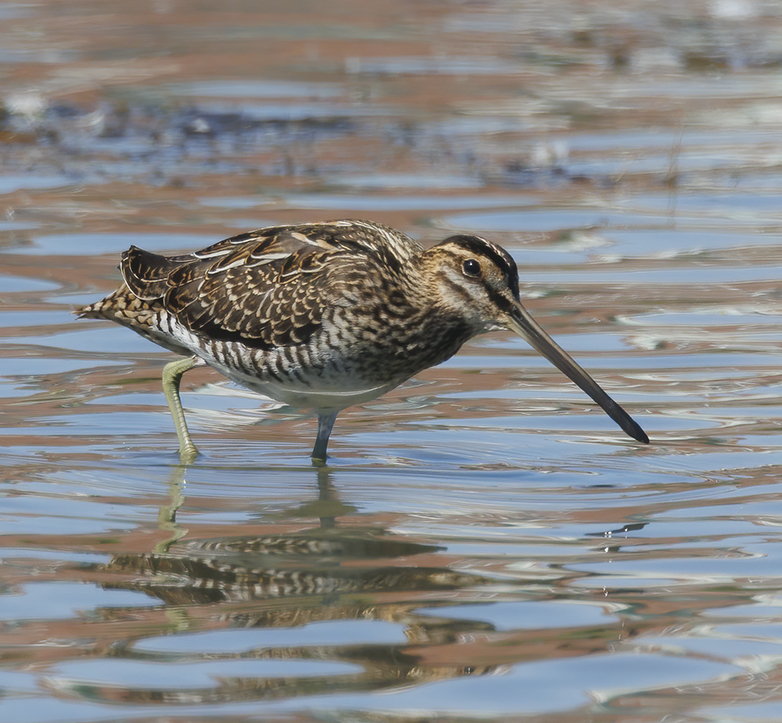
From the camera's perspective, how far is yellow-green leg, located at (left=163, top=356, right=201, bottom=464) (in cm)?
721

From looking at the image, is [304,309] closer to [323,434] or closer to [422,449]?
[323,434]

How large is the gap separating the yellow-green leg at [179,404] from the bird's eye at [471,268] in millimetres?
1536

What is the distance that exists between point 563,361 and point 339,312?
1.02 metres

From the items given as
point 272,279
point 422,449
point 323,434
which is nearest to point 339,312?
point 272,279

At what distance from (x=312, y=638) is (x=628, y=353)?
4412 millimetres

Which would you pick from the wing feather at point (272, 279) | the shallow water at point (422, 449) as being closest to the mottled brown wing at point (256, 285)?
the wing feather at point (272, 279)

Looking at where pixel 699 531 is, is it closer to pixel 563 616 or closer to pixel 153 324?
pixel 563 616

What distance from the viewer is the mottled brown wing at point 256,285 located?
22.6 ft

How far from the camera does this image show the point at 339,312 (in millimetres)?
6777

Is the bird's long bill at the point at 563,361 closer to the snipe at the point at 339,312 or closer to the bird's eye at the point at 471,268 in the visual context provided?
the snipe at the point at 339,312

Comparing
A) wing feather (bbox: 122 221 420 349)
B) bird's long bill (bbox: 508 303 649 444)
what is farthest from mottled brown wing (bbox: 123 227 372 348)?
bird's long bill (bbox: 508 303 649 444)

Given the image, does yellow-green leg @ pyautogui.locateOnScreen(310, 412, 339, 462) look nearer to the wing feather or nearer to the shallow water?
the shallow water

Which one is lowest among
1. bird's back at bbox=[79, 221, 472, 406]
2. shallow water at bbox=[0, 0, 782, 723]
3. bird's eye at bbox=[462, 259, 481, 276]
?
shallow water at bbox=[0, 0, 782, 723]

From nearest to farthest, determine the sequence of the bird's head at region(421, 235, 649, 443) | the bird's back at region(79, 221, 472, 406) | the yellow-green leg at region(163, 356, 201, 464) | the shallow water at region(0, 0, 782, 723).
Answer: the shallow water at region(0, 0, 782, 723), the bird's head at region(421, 235, 649, 443), the bird's back at region(79, 221, 472, 406), the yellow-green leg at region(163, 356, 201, 464)
